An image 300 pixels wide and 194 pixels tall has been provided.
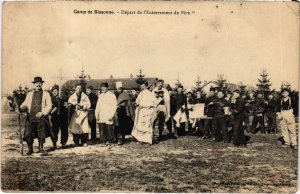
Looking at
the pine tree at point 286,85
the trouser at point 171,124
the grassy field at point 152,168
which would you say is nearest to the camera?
the grassy field at point 152,168

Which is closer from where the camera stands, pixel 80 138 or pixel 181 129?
pixel 80 138

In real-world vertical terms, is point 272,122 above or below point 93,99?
below

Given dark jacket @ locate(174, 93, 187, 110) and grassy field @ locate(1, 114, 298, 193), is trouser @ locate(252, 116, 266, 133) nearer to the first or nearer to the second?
grassy field @ locate(1, 114, 298, 193)

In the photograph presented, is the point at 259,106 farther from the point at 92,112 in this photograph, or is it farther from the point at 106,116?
the point at 92,112

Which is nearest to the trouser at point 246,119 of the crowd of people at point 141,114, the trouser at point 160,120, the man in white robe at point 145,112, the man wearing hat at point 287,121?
the crowd of people at point 141,114

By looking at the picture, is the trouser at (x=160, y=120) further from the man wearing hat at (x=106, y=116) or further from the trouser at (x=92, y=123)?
the trouser at (x=92, y=123)

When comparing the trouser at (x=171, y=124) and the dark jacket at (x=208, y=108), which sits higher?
the dark jacket at (x=208, y=108)

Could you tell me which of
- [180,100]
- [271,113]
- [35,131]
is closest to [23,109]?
[35,131]
